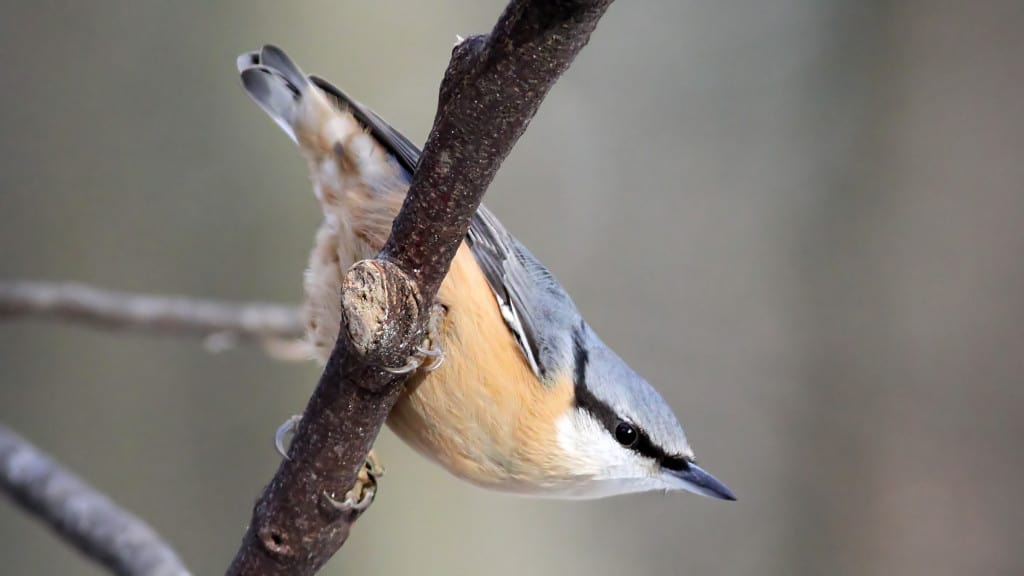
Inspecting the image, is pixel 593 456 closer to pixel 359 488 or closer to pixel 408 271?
pixel 359 488

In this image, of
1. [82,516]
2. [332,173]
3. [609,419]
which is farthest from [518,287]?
[82,516]

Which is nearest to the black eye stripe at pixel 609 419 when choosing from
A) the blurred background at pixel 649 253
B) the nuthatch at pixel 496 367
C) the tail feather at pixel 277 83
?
the nuthatch at pixel 496 367

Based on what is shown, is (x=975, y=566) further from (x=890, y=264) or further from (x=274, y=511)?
(x=274, y=511)

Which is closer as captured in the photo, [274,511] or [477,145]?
[477,145]

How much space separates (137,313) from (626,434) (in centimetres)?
119

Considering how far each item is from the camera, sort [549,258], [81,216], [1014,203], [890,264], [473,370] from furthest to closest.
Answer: [549,258] → [890,264] → [1014,203] → [81,216] → [473,370]

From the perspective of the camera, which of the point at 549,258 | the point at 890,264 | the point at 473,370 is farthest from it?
the point at 549,258

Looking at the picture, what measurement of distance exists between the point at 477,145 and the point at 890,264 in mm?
2743

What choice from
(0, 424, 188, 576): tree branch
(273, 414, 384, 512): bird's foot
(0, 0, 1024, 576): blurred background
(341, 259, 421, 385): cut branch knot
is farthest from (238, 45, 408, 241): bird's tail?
(0, 0, 1024, 576): blurred background

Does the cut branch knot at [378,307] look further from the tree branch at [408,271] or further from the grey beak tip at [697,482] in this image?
the grey beak tip at [697,482]

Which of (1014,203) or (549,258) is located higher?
(1014,203)

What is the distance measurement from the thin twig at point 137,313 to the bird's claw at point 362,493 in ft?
2.08

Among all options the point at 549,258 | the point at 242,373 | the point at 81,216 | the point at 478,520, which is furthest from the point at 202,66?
the point at 478,520

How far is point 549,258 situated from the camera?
357cm
